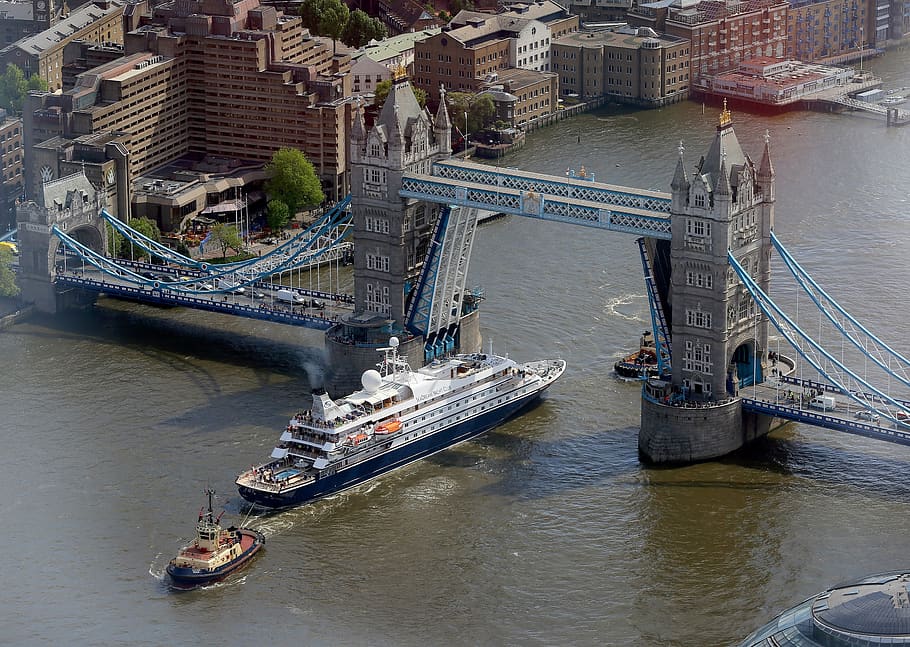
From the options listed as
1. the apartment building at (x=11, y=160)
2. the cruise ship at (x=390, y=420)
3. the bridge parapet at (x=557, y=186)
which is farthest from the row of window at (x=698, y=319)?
the apartment building at (x=11, y=160)

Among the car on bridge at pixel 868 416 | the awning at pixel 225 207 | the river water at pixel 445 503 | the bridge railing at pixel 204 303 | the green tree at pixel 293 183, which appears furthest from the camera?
the awning at pixel 225 207

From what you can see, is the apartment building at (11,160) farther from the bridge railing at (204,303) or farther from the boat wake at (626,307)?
the boat wake at (626,307)

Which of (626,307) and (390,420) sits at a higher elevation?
(626,307)

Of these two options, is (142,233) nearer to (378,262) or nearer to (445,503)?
(378,262)

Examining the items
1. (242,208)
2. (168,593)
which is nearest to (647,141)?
(242,208)

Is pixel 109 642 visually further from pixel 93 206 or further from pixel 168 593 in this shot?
pixel 93 206

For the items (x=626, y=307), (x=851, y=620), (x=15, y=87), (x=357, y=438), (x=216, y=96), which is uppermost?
(x=216, y=96)

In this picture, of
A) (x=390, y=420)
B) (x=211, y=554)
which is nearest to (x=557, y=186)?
(x=390, y=420)

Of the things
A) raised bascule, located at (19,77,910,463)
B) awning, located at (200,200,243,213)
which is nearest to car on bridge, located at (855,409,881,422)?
raised bascule, located at (19,77,910,463)
